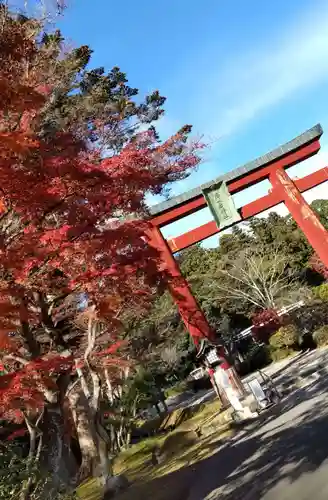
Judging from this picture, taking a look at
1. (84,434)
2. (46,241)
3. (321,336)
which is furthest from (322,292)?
(46,241)

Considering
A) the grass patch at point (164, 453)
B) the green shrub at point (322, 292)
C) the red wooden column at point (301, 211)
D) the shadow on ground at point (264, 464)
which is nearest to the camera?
the shadow on ground at point (264, 464)

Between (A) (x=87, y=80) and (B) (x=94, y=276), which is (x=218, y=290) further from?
(B) (x=94, y=276)

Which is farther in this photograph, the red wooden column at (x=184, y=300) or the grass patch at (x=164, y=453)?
the red wooden column at (x=184, y=300)

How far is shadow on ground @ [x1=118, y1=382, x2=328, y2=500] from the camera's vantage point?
5.34 m

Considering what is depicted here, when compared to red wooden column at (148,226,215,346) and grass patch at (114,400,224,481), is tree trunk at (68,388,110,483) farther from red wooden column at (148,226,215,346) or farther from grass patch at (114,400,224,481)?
red wooden column at (148,226,215,346)

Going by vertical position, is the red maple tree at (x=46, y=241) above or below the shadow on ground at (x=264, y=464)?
above

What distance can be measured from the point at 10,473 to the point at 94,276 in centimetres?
323

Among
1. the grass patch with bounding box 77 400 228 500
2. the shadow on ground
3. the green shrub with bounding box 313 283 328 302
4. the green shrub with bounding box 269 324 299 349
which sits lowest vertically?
the shadow on ground

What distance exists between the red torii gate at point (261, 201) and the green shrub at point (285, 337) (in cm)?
874

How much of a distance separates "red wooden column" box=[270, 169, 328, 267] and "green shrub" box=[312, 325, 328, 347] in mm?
7829

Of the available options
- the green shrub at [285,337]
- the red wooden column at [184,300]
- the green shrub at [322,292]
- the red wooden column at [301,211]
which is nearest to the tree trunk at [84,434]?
the red wooden column at [184,300]

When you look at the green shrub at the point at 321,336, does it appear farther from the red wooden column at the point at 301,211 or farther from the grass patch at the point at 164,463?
the grass patch at the point at 164,463

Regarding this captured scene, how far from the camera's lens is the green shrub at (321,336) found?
67.1ft

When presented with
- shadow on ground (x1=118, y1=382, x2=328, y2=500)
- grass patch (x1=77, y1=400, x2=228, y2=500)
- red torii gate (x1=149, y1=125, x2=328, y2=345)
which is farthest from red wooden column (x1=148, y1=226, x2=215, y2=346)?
shadow on ground (x1=118, y1=382, x2=328, y2=500)
